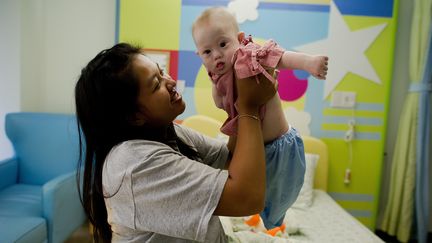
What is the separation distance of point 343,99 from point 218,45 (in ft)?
6.39

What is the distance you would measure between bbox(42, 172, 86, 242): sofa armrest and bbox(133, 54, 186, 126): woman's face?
4.56 feet

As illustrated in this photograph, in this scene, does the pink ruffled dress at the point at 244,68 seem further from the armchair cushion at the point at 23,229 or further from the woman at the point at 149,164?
the armchair cushion at the point at 23,229

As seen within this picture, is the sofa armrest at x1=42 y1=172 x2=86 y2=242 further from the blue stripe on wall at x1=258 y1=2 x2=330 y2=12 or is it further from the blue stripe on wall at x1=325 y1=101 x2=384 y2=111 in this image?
the blue stripe on wall at x1=325 y1=101 x2=384 y2=111

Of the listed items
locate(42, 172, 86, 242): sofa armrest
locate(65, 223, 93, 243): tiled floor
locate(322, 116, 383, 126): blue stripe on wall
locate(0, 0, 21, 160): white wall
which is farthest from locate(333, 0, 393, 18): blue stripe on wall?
locate(65, 223, 93, 243): tiled floor

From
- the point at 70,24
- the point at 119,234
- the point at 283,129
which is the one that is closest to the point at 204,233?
the point at 119,234

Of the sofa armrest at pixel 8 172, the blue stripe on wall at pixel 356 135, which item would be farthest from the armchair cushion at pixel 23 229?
the blue stripe on wall at pixel 356 135

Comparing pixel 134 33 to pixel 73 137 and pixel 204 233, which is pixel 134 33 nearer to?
pixel 73 137

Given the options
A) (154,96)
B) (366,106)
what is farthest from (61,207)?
(366,106)

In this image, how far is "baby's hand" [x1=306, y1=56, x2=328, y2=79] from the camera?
0.86 meters

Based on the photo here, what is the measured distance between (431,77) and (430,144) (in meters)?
0.58

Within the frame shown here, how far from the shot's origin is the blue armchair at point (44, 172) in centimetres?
199

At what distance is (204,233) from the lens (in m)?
0.76

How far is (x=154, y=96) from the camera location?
882 mm

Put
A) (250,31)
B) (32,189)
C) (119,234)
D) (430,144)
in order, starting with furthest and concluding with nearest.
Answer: (430,144) → (250,31) → (32,189) → (119,234)
